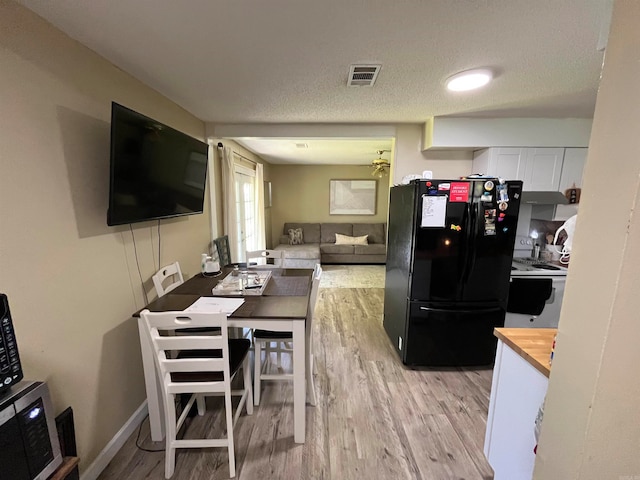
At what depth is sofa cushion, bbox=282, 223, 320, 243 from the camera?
6480 millimetres

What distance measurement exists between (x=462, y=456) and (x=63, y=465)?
75.4 inches

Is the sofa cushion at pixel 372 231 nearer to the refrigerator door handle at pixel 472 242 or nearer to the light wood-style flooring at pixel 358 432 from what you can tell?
the light wood-style flooring at pixel 358 432

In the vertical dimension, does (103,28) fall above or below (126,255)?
above

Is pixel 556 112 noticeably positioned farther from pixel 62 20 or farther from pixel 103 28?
pixel 62 20

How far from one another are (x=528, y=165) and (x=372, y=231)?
12.7 feet

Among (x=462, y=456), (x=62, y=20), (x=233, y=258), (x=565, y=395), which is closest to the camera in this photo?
(x=565, y=395)

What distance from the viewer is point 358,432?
1.73 metres

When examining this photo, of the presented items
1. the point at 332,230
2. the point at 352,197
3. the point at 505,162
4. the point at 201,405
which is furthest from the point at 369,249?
the point at 201,405

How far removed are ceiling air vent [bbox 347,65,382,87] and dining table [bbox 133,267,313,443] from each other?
1.48 meters

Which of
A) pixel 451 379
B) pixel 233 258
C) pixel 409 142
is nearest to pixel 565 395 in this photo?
pixel 451 379

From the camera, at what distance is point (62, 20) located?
3.92ft

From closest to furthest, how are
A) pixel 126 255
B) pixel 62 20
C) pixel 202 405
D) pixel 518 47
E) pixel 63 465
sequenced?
pixel 63 465
pixel 62 20
pixel 518 47
pixel 126 255
pixel 202 405

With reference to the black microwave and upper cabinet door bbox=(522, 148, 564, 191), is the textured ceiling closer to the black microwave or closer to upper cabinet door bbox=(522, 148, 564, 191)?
upper cabinet door bbox=(522, 148, 564, 191)

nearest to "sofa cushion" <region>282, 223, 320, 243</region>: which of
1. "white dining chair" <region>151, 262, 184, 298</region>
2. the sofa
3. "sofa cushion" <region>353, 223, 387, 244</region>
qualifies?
the sofa
